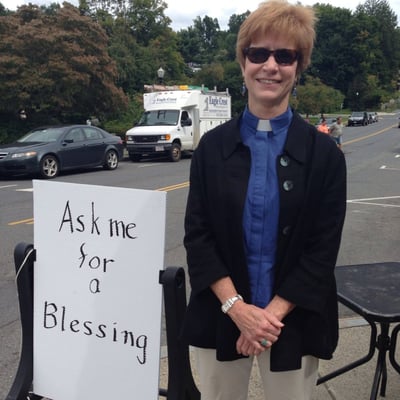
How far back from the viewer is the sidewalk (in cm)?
304

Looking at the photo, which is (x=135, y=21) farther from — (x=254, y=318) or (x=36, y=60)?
(x=254, y=318)

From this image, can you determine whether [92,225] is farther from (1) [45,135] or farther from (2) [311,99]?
(2) [311,99]

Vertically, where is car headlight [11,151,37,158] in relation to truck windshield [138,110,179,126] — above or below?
below

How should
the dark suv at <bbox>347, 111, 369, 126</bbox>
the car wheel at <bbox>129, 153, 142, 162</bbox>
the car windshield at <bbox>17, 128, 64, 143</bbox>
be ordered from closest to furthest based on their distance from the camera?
the car windshield at <bbox>17, 128, 64, 143</bbox>, the car wheel at <bbox>129, 153, 142, 162</bbox>, the dark suv at <bbox>347, 111, 369, 126</bbox>

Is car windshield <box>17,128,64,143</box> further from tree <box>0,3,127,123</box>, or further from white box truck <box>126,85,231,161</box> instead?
tree <box>0,3,127,123</box>

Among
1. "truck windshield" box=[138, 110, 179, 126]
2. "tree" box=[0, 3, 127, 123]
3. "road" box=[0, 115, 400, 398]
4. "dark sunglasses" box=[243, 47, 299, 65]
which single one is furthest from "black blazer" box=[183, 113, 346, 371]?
"tree" box=[0, 3, 127, 123]

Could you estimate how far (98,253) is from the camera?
2.30 meters

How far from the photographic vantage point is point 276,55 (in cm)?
185

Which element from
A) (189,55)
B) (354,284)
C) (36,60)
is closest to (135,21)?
(189,55)

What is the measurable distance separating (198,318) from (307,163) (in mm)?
710

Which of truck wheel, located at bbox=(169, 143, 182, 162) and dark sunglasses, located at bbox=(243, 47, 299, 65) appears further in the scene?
truck wheel, located at bbox=(169, 143, 182, 162)

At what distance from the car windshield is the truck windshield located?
569 centimetres

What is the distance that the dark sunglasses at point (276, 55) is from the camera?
1.85m

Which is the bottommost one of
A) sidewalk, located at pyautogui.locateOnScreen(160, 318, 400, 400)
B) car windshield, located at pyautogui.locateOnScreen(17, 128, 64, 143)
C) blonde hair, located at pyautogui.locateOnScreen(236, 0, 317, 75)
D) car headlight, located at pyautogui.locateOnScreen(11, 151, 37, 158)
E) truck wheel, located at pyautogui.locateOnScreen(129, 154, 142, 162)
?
truck wheel, located at pyautogui.locateOnScreen(129, 154, 142, 162)
